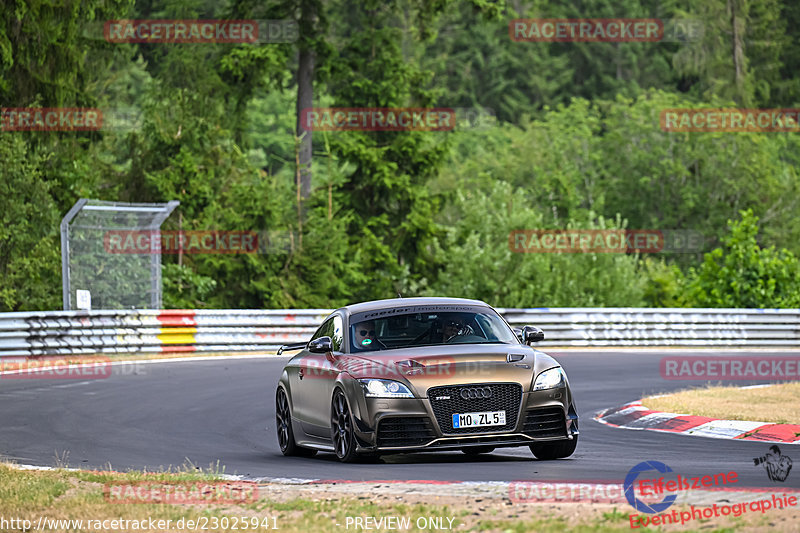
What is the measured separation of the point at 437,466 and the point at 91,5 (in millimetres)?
23698

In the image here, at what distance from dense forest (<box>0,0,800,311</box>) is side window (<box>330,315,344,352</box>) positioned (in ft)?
47.9

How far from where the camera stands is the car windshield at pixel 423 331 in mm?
12109

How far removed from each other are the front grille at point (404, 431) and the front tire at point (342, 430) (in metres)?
0.35

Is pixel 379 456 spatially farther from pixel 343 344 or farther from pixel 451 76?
pixel 451 76

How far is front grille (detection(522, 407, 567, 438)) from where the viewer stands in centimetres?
1116

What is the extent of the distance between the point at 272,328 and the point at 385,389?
56.0ft

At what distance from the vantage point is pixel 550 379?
11.4 meters

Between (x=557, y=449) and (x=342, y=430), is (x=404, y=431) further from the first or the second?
(x=557, y=449)

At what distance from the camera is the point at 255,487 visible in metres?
9.49
